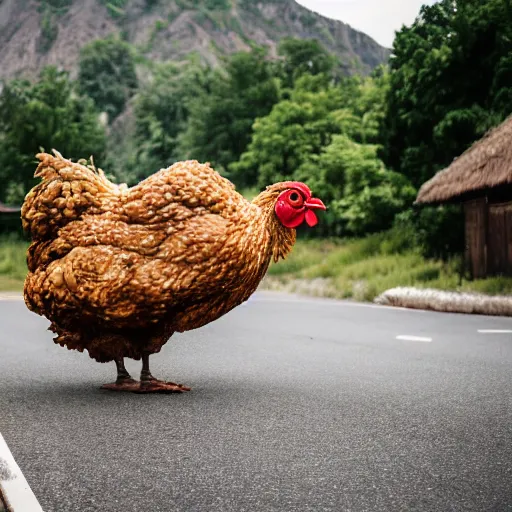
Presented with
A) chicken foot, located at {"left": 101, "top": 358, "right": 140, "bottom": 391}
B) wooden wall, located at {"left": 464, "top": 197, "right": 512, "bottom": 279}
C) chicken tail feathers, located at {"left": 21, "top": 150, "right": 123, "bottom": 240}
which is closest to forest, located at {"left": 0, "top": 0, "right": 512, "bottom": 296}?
chicken tail feathers, located at {"left": 21, "top": 150, "right": 123, "bottom": 240}

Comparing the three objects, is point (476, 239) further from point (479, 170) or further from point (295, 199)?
point (295, 199)

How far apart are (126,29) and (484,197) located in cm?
13524

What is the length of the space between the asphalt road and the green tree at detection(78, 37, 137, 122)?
76.9 meters

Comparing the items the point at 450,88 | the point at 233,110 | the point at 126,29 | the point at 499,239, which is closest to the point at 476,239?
the point at 499,239

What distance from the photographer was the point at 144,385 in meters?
5.66

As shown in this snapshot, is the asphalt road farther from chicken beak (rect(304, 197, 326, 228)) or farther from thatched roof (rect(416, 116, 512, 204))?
thatched roof (rect(416, 116, 512, 204))

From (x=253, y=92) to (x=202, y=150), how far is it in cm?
497

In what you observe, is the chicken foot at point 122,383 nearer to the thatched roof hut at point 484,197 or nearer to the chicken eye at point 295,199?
the chicken eye at point 295,199

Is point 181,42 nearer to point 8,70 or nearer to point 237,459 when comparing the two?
point 8,70

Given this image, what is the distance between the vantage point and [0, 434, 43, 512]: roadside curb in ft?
10.1

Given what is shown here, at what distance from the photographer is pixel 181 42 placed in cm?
13688

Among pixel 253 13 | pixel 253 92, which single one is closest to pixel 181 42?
pixel 253 13

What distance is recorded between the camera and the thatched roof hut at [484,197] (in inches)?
639

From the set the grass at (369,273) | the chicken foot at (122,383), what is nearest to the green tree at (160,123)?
the grass at (369,273)
